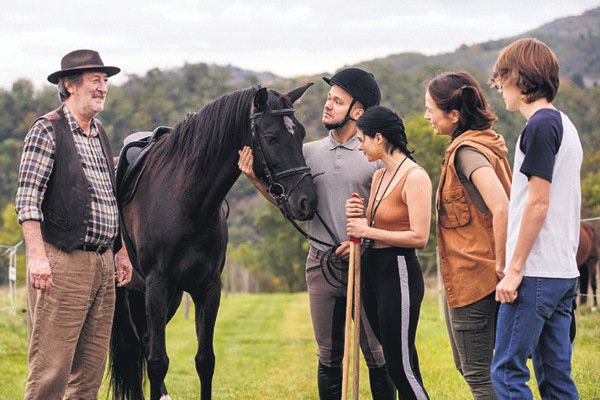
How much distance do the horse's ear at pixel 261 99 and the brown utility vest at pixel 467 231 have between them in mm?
1501

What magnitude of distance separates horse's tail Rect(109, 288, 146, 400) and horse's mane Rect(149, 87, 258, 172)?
1.62 meters

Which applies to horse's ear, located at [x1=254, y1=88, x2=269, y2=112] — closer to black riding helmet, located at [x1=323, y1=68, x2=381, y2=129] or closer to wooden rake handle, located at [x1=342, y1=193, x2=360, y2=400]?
black riding helmet, located at [x1=323, y1=68, x2=381, y2=129]

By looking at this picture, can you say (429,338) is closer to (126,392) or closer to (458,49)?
(126,392)

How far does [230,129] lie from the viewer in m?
5.29

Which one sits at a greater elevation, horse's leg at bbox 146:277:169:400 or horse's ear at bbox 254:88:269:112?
horse's ear at bbox 254:88:269:112

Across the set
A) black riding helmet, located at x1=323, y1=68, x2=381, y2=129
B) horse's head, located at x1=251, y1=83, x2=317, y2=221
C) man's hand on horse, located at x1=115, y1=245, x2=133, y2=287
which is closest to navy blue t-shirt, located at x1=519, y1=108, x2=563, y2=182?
black riding helmet, located at x1=323, y1=68, x2=381, y2=129

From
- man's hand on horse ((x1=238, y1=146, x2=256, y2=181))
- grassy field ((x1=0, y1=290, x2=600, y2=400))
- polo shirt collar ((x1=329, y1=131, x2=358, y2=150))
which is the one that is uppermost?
polo shirt collar ((x1=329, y1=131, x2=358, y2=150))

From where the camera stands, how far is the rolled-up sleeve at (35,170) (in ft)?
13.8

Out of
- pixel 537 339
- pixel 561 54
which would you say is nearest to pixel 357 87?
pixel 537 339

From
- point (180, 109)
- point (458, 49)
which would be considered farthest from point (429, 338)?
point (458, 49)

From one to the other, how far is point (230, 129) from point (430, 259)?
33747mm

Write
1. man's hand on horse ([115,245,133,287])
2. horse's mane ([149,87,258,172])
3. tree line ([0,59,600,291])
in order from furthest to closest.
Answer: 1. tree line ([0,59,600,291])
2. horse's mane ([149,87,258,172])
3. man's hand on horse ([115,245,133,287])

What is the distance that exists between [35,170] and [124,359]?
9.36ft

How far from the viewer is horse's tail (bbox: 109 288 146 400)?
6.68 metres
